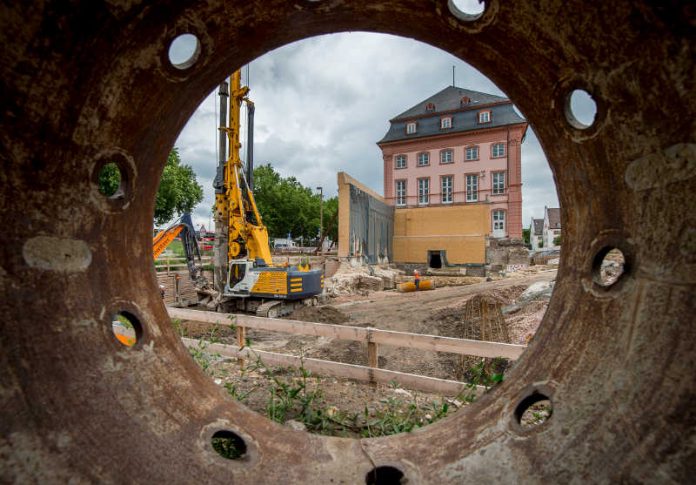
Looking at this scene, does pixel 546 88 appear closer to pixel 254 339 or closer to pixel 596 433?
pixel 596 433

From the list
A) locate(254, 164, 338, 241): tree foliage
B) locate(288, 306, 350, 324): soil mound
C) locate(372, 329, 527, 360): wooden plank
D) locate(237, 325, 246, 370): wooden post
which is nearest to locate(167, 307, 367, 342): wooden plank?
locate(237, 325, 246, 370): wooden post

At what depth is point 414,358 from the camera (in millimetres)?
7223

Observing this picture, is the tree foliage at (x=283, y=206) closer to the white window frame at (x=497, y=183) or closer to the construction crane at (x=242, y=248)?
the white window frame at (x=497, y=183)

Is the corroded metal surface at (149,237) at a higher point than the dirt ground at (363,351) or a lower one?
higher

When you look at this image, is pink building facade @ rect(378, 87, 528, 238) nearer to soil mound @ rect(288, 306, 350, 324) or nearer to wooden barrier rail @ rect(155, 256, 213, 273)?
wooden barrier rail @ rect(155, 256, 213, 273)

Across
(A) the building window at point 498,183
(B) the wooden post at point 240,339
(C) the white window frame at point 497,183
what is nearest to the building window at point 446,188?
(C) the white window frame at point 497,183

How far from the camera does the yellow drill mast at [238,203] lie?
10.5 m

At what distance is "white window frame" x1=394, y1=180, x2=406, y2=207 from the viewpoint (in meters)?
34.3

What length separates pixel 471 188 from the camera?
32375mm

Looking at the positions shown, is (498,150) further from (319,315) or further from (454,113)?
(319,315)

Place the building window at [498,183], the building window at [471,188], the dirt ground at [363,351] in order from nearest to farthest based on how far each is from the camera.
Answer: the dirt ground at [363,351] < the building window at [498,183] < the building window at [471,188]

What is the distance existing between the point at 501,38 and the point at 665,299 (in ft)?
3.55

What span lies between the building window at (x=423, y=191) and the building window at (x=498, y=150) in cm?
575

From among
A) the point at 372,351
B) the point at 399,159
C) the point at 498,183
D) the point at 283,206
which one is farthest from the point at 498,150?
the point at 372,351
